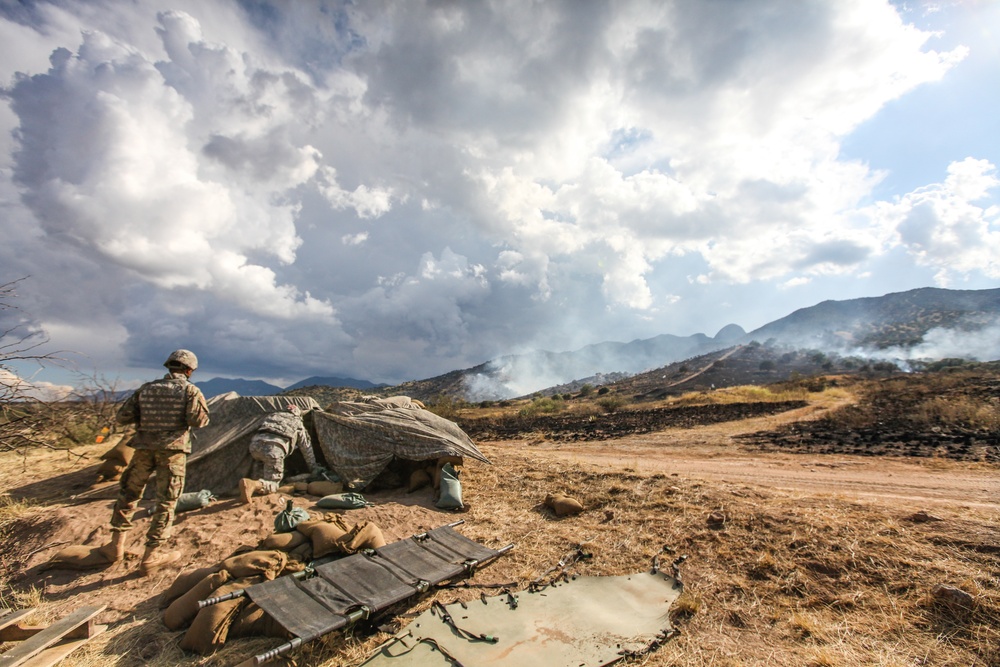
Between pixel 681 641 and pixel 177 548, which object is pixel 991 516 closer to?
pixel 681 641

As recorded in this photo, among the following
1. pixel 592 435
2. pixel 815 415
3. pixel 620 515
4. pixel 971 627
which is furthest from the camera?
pixel 815 415

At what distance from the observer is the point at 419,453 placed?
342 inches

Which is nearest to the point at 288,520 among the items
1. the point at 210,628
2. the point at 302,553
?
the point at 302,553

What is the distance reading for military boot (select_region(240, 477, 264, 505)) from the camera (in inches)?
284

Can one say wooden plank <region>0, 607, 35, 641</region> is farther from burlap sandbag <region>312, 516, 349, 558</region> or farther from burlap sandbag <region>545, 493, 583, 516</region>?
burlap sandbag <region>545, 493, 583, 516</region>

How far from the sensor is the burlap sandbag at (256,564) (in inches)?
174

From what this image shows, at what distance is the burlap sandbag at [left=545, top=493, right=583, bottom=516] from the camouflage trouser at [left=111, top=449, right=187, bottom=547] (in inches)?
211

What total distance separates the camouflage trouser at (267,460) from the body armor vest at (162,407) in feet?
8.71

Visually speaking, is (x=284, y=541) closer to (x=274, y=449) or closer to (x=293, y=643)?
(x=293, y=643)

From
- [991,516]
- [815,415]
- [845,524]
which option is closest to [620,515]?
[845,524]

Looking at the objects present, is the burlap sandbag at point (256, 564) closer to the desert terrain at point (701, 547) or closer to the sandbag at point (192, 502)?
the desert terrain at point (701, 547)

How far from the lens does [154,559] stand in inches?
209

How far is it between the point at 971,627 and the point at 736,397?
26.7 metres

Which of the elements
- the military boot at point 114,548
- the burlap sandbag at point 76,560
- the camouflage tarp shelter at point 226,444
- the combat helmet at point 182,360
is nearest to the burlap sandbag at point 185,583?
the military boot at point 114,548
